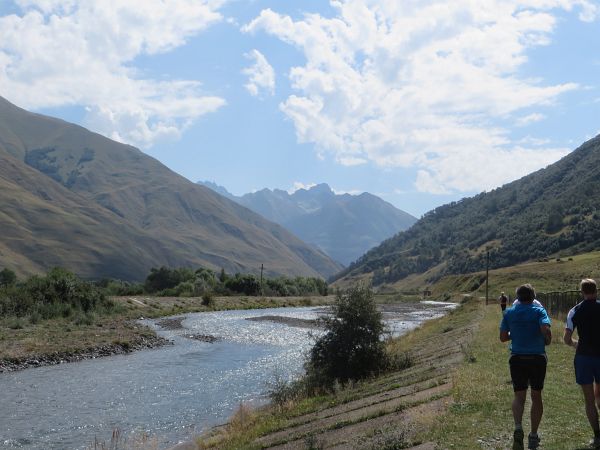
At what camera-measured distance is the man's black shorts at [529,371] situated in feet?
35.5

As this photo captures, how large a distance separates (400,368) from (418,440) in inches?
648

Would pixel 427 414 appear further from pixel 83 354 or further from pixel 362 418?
pixel 83 354

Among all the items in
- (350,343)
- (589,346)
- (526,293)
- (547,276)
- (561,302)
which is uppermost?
(526,293)

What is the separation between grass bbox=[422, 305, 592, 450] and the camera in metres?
11.1

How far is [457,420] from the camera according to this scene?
1302 centimetres

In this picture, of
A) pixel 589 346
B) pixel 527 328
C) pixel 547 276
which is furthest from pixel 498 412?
pixel 547 276

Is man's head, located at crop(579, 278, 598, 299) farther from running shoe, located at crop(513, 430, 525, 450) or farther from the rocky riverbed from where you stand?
the rocky riverbed

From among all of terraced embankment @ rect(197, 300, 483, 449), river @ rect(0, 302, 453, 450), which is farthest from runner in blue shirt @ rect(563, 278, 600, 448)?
river @ rect(0, 302, 453, 450)

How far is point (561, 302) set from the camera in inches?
1597

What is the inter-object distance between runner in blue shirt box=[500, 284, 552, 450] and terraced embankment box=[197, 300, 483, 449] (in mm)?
2139

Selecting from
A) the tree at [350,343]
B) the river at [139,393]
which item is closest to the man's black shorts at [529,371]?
the river at [139,393]

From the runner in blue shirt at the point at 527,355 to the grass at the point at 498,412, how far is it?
0.58 meters

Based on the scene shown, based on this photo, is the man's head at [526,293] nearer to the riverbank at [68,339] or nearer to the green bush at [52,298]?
the riverbank at [68,339]

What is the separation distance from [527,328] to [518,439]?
83.9 inches
